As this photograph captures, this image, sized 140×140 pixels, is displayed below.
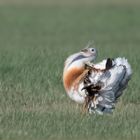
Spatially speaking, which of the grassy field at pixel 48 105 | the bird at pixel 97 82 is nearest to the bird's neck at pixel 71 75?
the bird at pixel 97 82

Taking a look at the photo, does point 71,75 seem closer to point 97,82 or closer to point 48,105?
point 97,82

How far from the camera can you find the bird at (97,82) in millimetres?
10922

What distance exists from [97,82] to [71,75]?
0.44 m

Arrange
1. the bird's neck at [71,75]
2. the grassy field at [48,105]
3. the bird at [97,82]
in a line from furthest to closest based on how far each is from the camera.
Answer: the bird's neck at [71,75] < the bird at [97,82] < the grassy field at [48,105]

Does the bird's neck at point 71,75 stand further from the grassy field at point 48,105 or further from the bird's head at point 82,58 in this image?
the grassy field at point 48,105

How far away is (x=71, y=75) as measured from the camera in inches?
444

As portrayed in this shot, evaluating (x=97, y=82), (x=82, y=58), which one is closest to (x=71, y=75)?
(x=82, y=58)

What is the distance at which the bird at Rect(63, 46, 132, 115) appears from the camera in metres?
10.9

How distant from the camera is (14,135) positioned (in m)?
9.56

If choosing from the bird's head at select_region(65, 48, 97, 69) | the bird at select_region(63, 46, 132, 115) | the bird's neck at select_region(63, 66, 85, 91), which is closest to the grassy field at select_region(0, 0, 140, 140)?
the bird at select_region(63, 46, 132, 115)

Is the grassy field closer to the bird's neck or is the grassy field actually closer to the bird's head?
the bird's neck

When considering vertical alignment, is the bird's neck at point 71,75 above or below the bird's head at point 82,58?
below

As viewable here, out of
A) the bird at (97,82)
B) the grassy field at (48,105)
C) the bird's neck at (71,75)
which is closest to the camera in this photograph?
the grassy field at (48,105)

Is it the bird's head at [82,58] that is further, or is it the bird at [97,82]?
the bird's head at [82,58]
